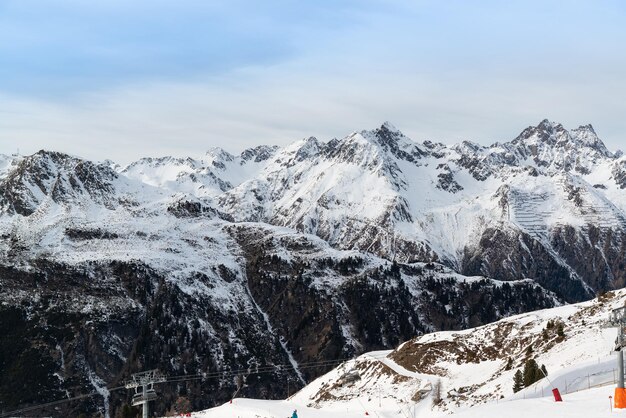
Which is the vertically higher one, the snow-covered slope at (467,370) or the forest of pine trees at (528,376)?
the forest of pine trees at (528,376)

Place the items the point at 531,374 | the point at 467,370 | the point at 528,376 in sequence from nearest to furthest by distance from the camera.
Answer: the point at 528,376, the point at 531,374, the point at 467,370

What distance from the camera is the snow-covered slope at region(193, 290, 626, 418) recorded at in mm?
90062

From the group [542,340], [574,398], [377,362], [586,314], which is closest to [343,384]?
[377,362]

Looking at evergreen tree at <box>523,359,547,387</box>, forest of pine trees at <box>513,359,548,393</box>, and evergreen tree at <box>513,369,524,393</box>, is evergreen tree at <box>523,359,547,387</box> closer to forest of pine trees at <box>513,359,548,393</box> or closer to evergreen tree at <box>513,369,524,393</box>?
forest of pine trees at <box>513,359,548,393</box>

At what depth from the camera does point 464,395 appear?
9600cm

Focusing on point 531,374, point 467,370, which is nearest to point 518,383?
point 531,374

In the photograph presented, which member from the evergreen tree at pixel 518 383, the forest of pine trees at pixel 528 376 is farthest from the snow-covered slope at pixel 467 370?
the evergreen tree at pixel 518 383

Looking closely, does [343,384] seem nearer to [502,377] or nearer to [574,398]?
[502,377]

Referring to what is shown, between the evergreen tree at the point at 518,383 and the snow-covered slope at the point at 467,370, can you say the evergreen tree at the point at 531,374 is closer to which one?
the evergreen tree at the point at 518,383

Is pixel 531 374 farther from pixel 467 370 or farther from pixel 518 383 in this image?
pixel 467 370

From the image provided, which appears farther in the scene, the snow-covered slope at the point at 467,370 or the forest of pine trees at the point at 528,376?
the snow-covered slope at the point at 467,370

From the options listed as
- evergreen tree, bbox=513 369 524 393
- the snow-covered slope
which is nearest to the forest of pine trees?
evergreen tree, bbox=513 369 524 393

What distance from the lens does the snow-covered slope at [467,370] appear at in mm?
90062

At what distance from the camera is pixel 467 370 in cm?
11525
